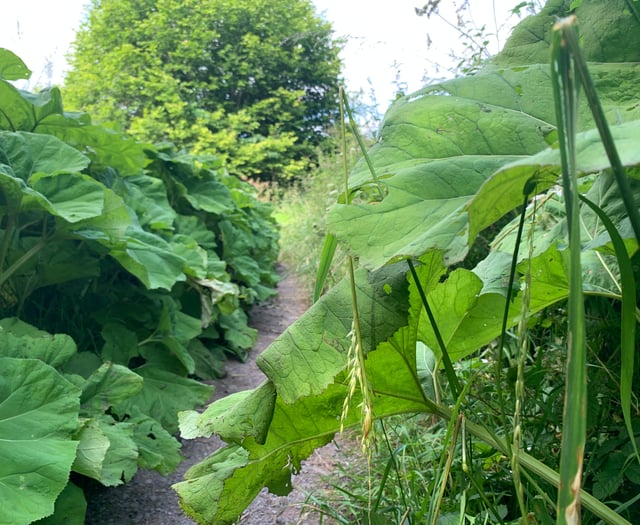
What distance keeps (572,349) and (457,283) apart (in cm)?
59

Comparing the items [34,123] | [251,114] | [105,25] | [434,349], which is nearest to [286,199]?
[251,114]

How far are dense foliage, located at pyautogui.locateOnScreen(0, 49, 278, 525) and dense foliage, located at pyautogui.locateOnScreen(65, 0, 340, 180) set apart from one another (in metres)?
15.2

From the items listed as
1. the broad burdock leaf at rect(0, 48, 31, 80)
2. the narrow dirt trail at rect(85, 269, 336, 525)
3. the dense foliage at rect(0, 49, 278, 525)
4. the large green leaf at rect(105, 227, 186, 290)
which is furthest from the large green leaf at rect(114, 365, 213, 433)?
the broad burdock leaf at rect(0, 48, 31, 80)

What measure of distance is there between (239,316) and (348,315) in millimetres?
3152

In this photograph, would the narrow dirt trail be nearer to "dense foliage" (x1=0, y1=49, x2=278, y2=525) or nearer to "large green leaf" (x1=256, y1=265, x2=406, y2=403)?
"dense foliage" (x1=0, y1=49, x2=278, y2=525)

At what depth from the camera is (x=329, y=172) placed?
22.6 ft

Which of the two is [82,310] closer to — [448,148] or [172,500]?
[172,500]

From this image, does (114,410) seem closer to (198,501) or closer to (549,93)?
(198,501)

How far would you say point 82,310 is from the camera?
2.48 metres

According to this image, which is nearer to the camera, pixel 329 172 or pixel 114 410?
pixel 114 410

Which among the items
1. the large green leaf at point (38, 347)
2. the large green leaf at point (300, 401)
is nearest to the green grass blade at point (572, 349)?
the large green leaf at point (300, 401)

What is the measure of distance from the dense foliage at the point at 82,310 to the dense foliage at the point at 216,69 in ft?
49.8

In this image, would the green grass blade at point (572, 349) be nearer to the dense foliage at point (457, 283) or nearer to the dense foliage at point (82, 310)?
the dense foliage at point (457, 283)

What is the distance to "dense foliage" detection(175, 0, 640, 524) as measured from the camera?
64cm
